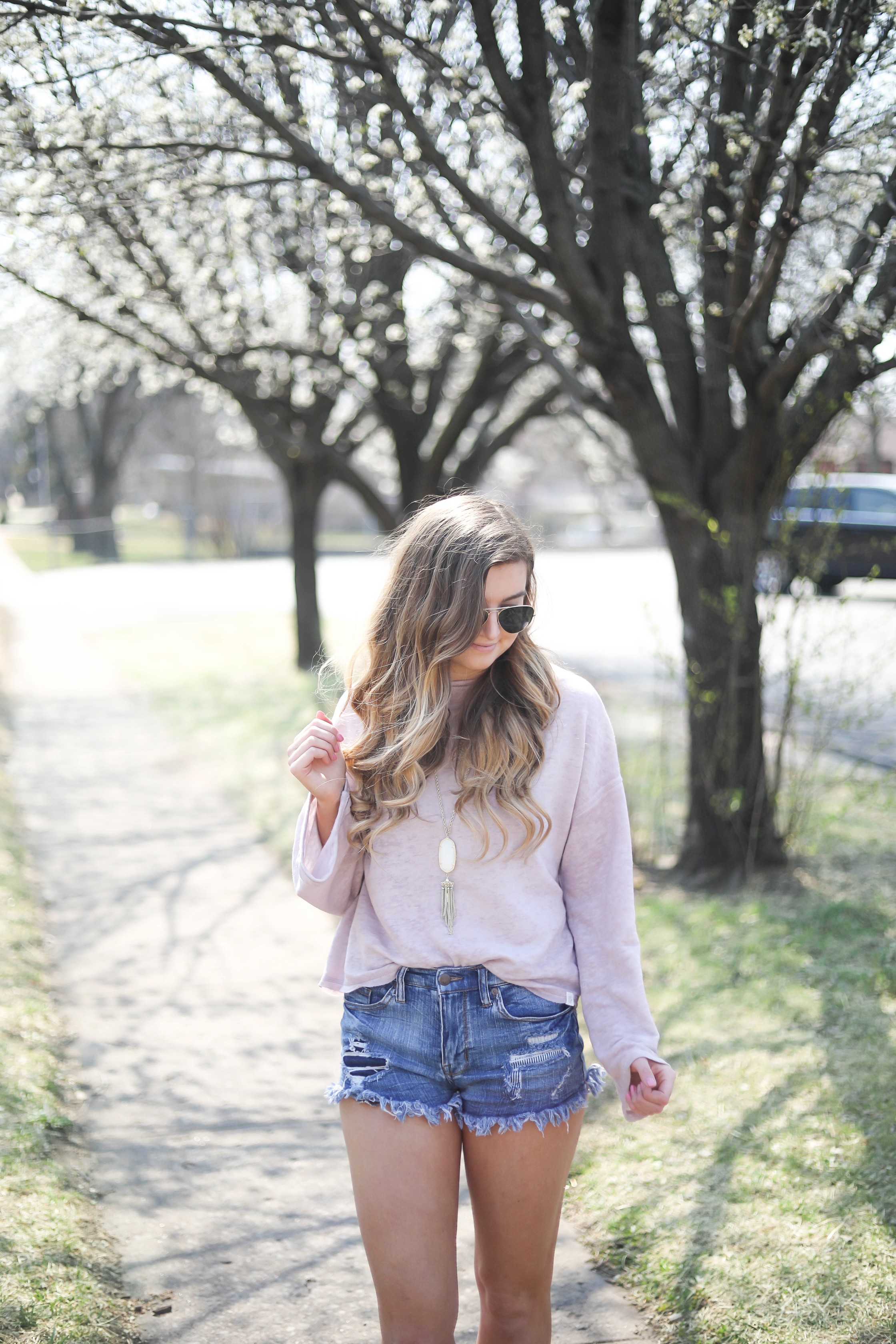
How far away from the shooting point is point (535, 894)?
6.73ft

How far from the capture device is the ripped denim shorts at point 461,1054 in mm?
1965

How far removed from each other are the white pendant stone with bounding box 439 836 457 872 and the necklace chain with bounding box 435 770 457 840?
0.04ft

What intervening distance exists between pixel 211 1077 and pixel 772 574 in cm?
343

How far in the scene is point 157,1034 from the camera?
4.41 metres

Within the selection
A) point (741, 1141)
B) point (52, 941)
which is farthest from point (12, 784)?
point (741, 1141)

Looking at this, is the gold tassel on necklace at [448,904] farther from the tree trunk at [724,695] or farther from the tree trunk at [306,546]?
the tree trunk at [306,546]

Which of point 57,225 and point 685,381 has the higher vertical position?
point 57,225

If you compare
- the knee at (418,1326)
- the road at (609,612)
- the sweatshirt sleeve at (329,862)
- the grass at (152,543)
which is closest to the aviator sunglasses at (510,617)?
the road at (609,612)

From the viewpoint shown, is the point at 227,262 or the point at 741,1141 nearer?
the point at 741,1141

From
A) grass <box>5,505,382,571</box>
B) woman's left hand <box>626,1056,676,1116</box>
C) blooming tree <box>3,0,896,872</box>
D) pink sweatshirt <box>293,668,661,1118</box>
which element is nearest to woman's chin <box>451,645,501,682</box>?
pink sweatshirt <box>293,668,661,1118</box>

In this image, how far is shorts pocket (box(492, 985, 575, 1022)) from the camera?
1977 millimetres

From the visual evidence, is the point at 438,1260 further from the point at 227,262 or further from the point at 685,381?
the point at 227,262

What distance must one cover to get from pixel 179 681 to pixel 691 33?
10791 millimetres

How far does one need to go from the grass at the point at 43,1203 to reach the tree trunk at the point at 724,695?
3255 mm
